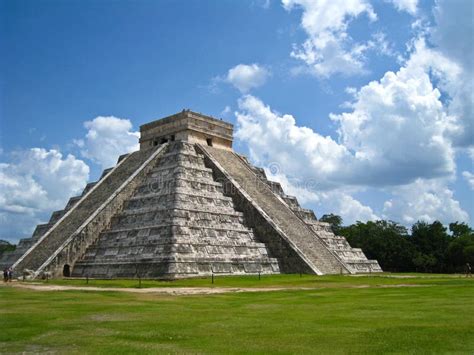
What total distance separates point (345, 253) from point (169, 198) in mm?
12738

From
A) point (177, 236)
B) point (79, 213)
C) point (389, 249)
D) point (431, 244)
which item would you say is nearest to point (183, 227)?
point (177, 236)

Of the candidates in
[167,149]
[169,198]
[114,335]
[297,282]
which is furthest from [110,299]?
[167,149]

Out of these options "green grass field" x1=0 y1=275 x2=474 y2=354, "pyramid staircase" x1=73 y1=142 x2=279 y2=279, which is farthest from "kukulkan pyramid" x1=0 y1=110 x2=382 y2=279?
"green grass field" x1=0 y1=275 x2=474 y2=354

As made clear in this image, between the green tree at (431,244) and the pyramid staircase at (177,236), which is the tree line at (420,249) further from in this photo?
the pyramid staircase at (177,236)

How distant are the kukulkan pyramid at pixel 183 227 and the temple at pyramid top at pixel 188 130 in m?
0.11

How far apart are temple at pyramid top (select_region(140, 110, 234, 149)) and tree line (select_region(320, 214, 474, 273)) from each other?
19659 millimetres

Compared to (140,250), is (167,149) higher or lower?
higher

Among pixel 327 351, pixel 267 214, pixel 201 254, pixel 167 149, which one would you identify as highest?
pixel 167 149

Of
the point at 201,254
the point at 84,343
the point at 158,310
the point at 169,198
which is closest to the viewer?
the point at 84,343

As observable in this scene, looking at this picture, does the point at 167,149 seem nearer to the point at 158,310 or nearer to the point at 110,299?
the point at 110,299

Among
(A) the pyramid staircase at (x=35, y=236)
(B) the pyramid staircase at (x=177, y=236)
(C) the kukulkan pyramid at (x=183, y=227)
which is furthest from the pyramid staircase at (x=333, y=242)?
(A) the pyramid staircase at (x=35, y=236)

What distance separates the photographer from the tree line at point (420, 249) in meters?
48.0

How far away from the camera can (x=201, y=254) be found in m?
25.0

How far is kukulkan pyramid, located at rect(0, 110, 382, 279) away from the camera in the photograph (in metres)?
25.3
